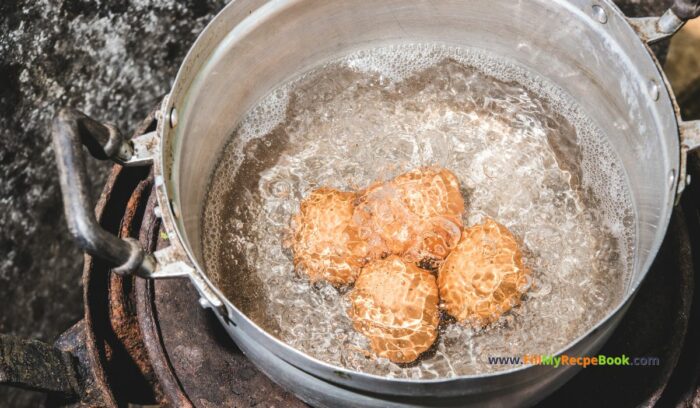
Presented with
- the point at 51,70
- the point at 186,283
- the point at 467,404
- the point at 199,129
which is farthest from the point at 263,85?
the point at 467,404

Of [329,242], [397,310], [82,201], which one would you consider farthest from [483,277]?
[82,201]

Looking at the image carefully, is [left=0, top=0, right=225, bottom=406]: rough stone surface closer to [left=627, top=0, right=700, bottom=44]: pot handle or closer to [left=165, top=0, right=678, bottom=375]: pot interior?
[left=165, top=0, right=678, bottom=375]: pot interior

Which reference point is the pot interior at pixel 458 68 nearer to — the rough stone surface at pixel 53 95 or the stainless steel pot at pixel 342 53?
the stainless steel pot at pixel 342 53

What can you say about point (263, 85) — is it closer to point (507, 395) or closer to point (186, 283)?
point (186, 283)

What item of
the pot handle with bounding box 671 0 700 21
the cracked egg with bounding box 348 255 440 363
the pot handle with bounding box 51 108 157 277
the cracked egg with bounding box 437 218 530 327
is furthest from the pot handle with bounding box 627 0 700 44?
the pot handle with bounding box 51 108 157 277

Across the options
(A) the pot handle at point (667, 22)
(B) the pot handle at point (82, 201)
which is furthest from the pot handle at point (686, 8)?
(B) the pot handle at point (82, 201)

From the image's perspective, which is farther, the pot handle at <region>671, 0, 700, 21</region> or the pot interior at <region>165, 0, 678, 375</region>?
the pot interior at <region>165, 0, 678, 375</region>
